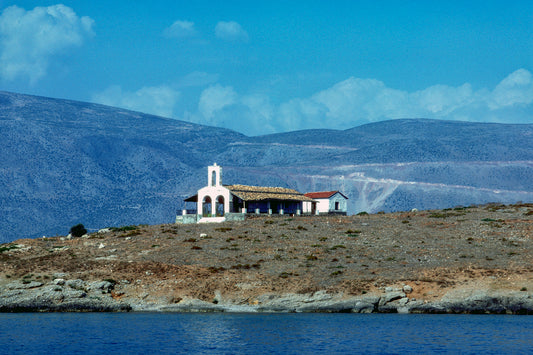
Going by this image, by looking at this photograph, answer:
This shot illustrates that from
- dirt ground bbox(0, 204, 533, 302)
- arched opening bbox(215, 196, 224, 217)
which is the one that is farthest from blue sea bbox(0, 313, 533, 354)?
arched opening bbox(215, 196, 224, 217)

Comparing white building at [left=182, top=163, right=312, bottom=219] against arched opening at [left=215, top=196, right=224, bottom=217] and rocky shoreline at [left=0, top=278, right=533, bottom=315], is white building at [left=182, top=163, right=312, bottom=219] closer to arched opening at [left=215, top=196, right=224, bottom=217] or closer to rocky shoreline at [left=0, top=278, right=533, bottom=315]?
arched opening at [left=215, top=196, right=224, bottom=217]

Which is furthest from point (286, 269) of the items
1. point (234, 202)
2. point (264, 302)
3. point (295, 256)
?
point (234, 202)

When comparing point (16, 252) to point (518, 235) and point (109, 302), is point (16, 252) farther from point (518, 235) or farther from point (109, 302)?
point (518, 235)

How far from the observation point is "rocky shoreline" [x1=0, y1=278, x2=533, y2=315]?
59281mm

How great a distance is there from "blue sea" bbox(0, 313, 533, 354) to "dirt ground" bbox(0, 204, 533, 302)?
5296mm

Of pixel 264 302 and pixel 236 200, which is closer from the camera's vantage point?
pixel 264 302

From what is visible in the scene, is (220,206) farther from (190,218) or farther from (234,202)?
(190,218)

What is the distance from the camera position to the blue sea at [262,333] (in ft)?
142

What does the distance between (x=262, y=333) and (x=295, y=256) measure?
24738 mm

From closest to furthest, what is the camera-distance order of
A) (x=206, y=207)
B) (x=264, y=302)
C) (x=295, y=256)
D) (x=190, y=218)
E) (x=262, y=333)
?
(x=262, y=333) < (x=264, y=302) < (x=295, y=256) < (x=190, y=218) < (x=206, y=207)

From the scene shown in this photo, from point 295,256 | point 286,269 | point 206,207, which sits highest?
point 206,207

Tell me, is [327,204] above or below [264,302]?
above

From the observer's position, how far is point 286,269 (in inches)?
2724

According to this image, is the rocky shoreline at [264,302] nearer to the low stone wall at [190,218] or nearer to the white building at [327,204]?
the low stone wall at [190,218]
